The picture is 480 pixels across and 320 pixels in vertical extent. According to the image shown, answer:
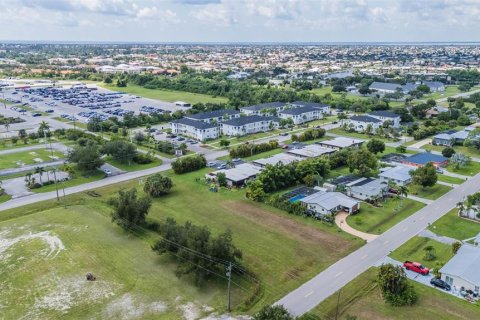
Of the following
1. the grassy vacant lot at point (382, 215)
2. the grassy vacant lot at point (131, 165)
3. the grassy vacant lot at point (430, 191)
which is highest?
the grassy vacant lot at point (131, 165)

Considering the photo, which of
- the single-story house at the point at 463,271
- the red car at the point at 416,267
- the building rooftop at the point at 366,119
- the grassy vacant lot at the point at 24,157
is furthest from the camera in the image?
the building rooftop at the point at 366,119

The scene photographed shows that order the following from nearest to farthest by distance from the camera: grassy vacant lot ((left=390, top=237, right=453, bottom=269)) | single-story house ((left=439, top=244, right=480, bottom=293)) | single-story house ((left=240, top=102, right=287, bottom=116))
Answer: single-story house ((left=439, top=244, right=480, bottom=293)), grassy vacant lot ((left=390, top=237, right=453, bottom=269)), single-story house ((left=240, top=102, right=287, bottom=116))

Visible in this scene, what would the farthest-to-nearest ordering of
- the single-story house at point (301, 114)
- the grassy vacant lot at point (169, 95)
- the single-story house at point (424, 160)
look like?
the grassy vacant lot at point (169, 95)
the single-story house at point (301, 114)
the single-story house at point (424, 160)

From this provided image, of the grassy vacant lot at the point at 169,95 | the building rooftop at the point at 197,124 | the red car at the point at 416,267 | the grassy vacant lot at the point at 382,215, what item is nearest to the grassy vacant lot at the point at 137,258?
the grassy vacant lot at the point at 382,215

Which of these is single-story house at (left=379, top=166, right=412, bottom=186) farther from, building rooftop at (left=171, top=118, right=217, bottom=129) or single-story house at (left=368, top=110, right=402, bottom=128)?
building rooftop at (left=171, top=118, right=217, bottom=129)

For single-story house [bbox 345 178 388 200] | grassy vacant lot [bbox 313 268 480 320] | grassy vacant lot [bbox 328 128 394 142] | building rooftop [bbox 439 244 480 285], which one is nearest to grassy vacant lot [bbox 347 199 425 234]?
single-story house [bbox 345 178 388 200]

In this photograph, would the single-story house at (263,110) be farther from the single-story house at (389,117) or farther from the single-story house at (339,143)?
the single-story house at (339,143)

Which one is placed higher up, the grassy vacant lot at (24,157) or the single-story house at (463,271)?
the single-story house at (463,271)

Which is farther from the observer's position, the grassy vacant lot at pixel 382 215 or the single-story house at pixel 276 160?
the single-story house at pixel 276 160
